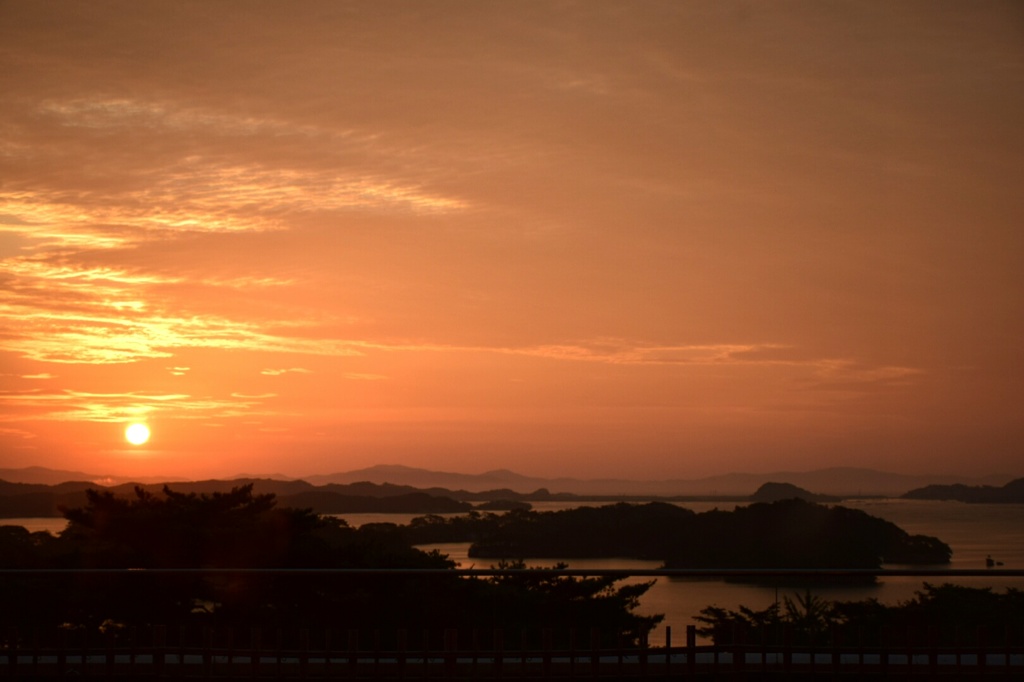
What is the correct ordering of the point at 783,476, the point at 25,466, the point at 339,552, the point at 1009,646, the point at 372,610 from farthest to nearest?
the point at 783,476, the point at 25,466, the point at 339,552, the point at 372,610, the point at 1009,646

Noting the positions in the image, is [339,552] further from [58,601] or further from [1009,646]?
[1009,646]

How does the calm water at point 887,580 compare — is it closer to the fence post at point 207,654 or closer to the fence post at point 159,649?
the fence post at point 207,654

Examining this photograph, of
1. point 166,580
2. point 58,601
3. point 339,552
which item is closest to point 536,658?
point 166,580

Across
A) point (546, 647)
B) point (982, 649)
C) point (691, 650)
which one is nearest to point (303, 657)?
point (546, 647)

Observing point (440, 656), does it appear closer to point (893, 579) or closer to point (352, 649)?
point (352, 649)

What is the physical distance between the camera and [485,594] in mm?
6012

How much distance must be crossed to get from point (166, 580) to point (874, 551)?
18.4 meters

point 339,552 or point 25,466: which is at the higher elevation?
point 25,466

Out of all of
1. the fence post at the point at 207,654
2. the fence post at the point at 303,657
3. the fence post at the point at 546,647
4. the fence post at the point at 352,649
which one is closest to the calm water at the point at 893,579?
the fence post at the point at 546,647

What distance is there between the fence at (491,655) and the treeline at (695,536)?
621 inches

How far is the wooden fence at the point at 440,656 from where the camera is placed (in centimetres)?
561

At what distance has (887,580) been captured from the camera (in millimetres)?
5164

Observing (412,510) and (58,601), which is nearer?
(58,601)

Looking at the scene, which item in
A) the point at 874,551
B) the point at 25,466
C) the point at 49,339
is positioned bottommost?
the point at 874,551
